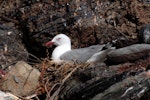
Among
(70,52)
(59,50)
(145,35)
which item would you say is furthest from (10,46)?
(145,35)

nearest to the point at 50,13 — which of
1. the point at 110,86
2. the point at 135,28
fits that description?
the point at 135,28

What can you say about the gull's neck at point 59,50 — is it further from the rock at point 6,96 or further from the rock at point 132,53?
the rock at point 132,53

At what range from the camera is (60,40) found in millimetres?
7242

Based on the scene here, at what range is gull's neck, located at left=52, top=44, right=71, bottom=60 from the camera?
6980mm

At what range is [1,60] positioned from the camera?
6914 mm

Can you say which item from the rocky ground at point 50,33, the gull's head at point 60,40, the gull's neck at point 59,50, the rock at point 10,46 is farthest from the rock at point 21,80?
the gull's head at point 60,40

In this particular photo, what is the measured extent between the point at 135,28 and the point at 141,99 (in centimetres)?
341

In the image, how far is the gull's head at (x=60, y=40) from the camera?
7109 mm

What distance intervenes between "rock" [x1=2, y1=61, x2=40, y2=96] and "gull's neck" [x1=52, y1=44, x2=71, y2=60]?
4.19 ft

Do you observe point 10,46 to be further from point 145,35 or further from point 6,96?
point 145,35

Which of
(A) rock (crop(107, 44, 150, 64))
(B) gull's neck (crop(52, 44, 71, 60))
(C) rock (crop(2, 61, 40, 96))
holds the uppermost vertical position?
(A) rock (crop(107, 44, 150, 64))

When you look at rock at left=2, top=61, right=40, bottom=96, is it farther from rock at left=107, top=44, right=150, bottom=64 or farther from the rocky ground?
rock at left=107, top=44, right=150, bottom=64

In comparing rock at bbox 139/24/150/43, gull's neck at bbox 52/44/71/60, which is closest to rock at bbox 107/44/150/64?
rock at bbox 139/24/150/43

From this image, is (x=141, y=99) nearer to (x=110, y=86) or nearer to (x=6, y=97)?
(x=110, y=86)
